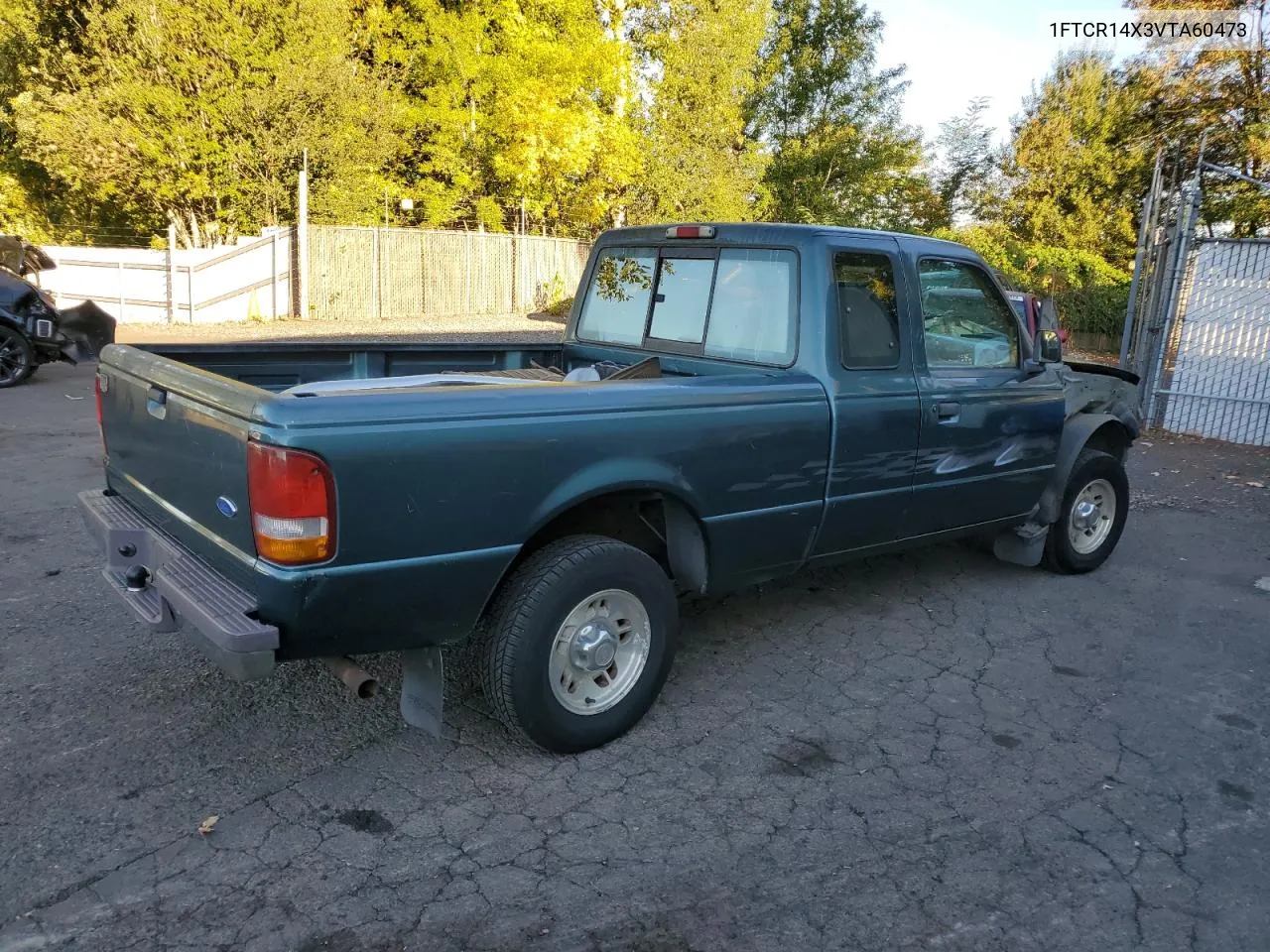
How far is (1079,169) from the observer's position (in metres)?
30.9

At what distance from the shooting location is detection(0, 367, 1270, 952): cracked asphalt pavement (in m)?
2.77

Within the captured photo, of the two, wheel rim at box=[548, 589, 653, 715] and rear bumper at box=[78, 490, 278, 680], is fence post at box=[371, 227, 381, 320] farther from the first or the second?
wheel rim at box=[548, 589, 653, 715]

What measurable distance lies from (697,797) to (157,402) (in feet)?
7.73

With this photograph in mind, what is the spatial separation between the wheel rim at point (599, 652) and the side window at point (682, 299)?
5.06 feet

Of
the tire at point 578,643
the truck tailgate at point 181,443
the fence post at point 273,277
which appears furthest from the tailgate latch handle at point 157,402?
the fence post at point 273,277

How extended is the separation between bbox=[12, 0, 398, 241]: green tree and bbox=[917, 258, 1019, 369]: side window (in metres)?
17.2

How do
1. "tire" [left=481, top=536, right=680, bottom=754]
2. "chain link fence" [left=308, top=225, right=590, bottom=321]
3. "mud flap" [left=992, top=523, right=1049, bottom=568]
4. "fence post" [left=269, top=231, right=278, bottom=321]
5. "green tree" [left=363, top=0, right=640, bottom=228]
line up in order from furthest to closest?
1. "green tree" [left=363, top=0, right=640, bottom=228]
2. "chain link fence" [left=308, top=225, right=590, bottom=321]
3. "fence post" [left=269, top=231, right=278, bottom=321]
4. "mud flap" [left=992, top=523, right=1049, bottom=568]
5. "tire" [left=481, top=536, right=680, bottom=754]

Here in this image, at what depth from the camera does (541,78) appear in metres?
25.1

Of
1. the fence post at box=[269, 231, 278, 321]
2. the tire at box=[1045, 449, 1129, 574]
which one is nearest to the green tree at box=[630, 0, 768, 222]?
the fence post at box=[269, 231, 278, 321]

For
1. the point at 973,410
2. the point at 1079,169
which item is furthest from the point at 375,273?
the point at 1079,169

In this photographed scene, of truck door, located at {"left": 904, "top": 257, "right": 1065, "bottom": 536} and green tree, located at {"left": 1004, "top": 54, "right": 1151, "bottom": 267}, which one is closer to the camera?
truck door, located at {"left": 904, "top": 257, "right": 1065, "bottom": 536}

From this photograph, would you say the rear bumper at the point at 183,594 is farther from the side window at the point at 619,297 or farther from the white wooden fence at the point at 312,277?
the white wooden fence at the point at 312,277

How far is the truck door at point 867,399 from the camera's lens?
4219mm

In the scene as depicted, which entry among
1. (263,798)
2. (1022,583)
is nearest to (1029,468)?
(1022,583)
